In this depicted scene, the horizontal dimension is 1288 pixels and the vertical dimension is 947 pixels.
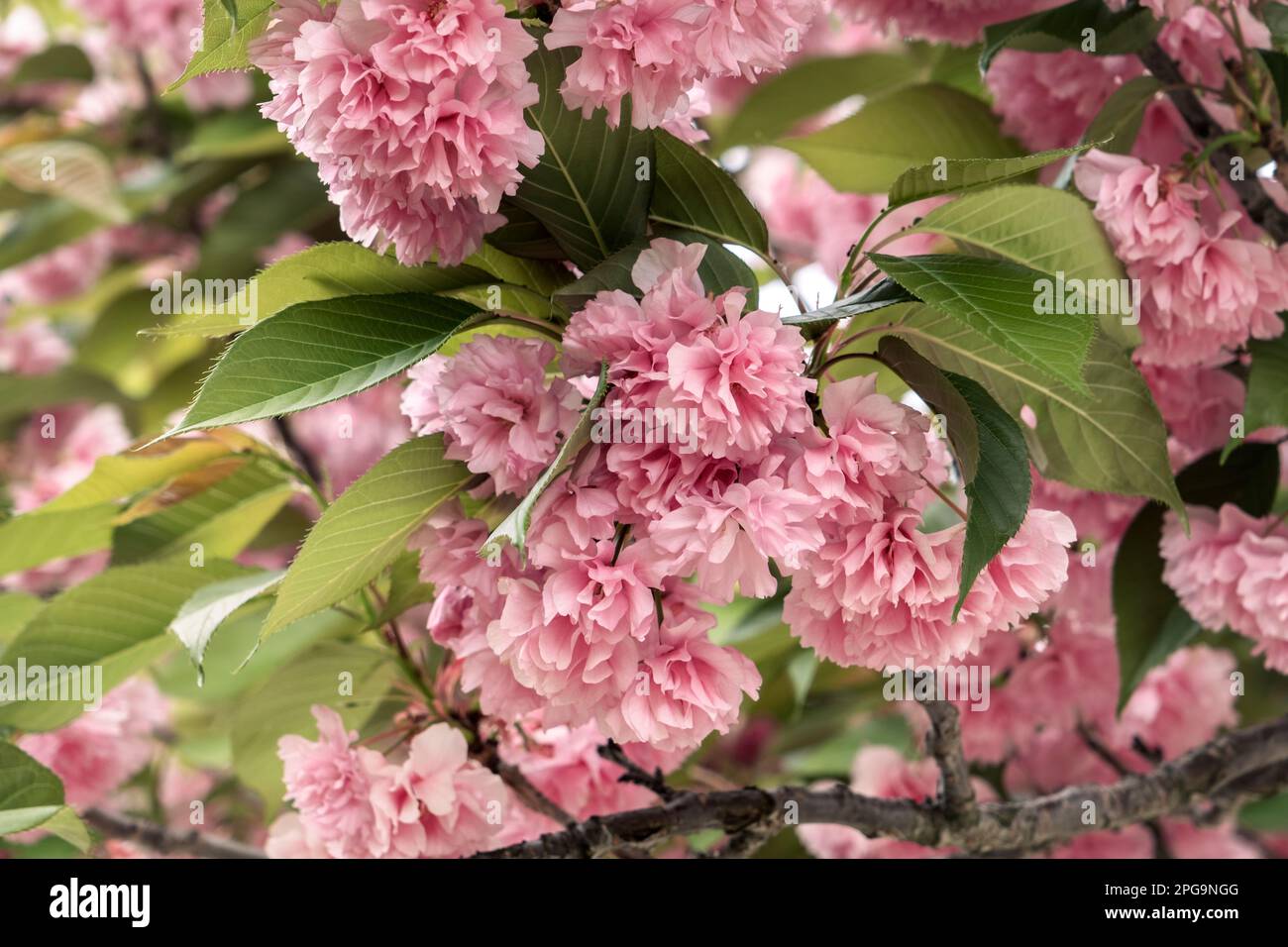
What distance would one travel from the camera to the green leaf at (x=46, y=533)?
1.08 metres

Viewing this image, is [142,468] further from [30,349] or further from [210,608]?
[30,349]

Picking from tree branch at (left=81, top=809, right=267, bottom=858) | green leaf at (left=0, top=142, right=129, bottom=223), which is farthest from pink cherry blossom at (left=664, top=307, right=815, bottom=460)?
green leaf at (left=0, top=142, right=129, bottom=223)

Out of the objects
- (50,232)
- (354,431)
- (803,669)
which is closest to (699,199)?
(803,669)

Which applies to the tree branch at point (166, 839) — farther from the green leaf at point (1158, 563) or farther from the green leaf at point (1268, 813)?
the green leaf at point (1268, 813)

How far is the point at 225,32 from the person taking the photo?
0.67 metres

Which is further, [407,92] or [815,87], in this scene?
[815,87]

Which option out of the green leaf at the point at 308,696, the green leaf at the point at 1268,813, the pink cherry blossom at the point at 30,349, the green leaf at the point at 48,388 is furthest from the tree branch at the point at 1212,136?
the pink cherry blossom at the point at 30,349

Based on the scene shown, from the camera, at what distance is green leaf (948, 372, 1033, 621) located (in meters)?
0.64

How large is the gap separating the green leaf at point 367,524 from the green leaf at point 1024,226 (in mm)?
293

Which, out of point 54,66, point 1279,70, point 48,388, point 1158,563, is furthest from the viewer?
point 54,66

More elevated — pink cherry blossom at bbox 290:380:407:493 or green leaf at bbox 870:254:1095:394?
pink cherry blossom at bbox 290:380:407:493

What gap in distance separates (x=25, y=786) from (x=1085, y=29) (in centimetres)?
85

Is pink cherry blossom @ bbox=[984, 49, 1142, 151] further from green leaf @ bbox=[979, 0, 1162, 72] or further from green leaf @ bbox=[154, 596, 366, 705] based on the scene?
green leaf @ bbox=[154, 596, 366, 705]

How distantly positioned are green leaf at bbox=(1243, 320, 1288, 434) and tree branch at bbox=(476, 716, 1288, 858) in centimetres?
31
